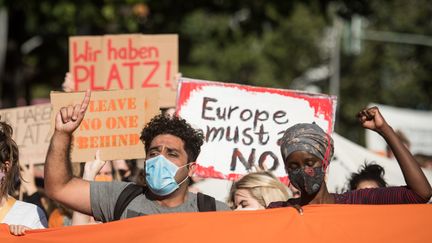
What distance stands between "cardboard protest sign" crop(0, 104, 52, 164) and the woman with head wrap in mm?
2998

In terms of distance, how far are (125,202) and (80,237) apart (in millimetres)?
281

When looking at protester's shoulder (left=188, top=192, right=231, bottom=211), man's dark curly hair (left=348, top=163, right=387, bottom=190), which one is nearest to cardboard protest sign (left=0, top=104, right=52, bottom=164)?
man's dark curly hair (left=348, top=163, right=387, bottom=190)

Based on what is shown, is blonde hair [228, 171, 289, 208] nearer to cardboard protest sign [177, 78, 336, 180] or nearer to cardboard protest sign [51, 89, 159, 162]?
cardboard protest sign [177, 78, 336, 180]

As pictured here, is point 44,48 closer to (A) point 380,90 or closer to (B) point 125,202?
(B) point 125,202

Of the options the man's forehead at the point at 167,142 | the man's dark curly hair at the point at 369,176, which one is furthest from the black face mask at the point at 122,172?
the man's forehead at the point at 167,142

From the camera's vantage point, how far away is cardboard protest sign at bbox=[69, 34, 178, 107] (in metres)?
8.00

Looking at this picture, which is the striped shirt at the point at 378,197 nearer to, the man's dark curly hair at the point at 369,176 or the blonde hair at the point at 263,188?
the blonde hair at the point at 263,188

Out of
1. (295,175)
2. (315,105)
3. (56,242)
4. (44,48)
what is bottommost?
(56,242)

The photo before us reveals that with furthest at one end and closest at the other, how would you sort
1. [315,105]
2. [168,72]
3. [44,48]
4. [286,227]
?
[44,48] → [168,72] → [315,105] → [286,227]

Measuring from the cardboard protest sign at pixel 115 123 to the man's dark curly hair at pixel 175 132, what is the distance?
50.6 inches

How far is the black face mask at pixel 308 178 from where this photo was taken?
460 centimetres

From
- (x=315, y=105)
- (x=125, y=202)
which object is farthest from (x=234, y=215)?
(x=315, y=105)

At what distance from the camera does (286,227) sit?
4.60 metres

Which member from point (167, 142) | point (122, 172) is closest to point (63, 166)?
point (167, 142)
